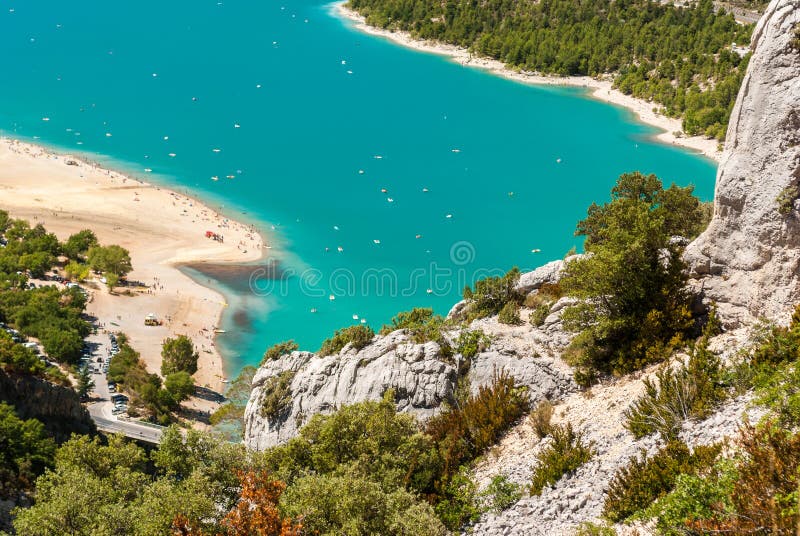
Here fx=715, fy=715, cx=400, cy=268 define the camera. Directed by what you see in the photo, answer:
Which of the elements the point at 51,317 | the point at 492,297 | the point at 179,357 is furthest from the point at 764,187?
the point at 51,317

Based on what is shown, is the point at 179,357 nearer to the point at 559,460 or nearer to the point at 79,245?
the point at 79,245

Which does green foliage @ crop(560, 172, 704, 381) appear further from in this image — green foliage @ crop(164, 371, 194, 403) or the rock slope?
green foliage @ crop(164, 371, 194, 403)

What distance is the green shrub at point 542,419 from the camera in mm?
25719

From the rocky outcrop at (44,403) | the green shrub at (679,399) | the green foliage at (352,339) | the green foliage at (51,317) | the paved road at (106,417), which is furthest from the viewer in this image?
the green foliage at (51,317)

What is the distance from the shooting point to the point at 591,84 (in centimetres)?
15838

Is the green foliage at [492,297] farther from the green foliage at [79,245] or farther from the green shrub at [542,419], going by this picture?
the green foliage at [79,245]

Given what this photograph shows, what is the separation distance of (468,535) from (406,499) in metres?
2.28

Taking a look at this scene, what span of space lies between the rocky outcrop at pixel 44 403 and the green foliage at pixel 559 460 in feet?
113

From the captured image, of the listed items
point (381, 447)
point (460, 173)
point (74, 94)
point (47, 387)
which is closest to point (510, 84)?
point (460, 173)

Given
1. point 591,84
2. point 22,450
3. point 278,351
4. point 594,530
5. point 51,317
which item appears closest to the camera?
point 594,530

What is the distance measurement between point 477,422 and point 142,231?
76.2 meters

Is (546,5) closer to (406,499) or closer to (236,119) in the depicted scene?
(236,119)

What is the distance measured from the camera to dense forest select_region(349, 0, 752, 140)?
135750 millimetres

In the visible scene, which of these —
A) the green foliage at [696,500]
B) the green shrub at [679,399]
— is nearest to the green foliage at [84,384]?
the green shrub at [679,399]
